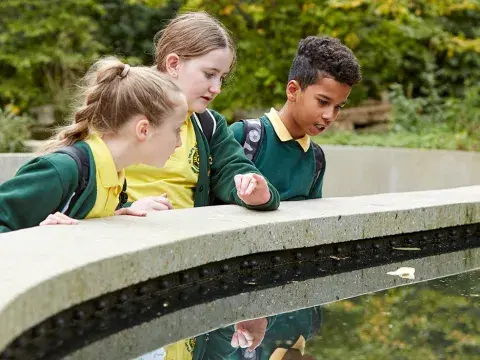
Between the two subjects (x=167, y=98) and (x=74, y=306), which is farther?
(x=167, y=98)

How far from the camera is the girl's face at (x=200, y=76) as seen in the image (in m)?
4.05

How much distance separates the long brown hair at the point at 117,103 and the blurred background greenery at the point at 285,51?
6.02 metres

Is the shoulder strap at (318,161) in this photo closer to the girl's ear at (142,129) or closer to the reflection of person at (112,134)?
the reflection of person at (112,134)

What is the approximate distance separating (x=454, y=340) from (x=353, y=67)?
208 centimetres

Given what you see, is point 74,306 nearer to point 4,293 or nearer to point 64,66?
point 4,293

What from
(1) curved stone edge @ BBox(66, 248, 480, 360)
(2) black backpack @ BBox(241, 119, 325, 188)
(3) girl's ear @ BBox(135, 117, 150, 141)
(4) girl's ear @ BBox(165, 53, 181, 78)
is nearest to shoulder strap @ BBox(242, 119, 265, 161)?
(2) black backpack @ BBox(241, 119, 325, 188)

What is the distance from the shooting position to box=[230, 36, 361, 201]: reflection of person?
4.63 m

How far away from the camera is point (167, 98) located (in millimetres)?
3445

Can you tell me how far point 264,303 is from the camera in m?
3.27

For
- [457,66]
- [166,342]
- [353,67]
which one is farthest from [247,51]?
[166,342]

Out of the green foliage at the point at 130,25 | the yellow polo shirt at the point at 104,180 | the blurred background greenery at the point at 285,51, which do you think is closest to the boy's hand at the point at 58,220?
the yellow polo shirt at the point at 104,180

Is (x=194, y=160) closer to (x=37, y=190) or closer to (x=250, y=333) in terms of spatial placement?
(x=37, y=190)

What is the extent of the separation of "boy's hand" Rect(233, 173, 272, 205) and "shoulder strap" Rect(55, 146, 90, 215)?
2.25ft

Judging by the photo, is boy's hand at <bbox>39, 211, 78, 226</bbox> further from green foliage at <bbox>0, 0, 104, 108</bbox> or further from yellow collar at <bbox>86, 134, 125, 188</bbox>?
green foliage at <bbox>0, 0, 104, 108</bbox>
